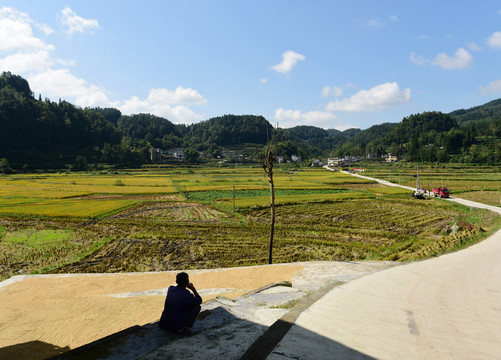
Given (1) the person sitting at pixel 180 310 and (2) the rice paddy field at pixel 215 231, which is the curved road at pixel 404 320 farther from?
(2) the rice paddy field at pixel 215 231

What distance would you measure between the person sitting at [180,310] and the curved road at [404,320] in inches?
81.7

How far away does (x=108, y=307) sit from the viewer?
10117 mm

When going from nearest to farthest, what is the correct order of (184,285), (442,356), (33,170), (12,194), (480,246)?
(442,356) < (184,285) < (480,246) < (12,194) < (33,170)

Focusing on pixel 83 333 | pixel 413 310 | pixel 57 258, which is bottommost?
pixel 57 258

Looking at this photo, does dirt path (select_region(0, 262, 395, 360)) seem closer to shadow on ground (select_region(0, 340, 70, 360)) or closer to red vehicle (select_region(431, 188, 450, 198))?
shadow on ground (select_region(0, 340, 70, 360))

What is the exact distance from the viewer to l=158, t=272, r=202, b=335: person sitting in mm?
6422

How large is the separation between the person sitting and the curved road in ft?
6.81


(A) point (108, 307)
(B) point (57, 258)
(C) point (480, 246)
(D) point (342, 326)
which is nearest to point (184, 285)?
(D) point (342, 326)

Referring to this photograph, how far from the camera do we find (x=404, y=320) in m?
7.50

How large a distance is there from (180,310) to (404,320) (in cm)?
551

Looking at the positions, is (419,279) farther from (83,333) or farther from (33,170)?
(33,170)

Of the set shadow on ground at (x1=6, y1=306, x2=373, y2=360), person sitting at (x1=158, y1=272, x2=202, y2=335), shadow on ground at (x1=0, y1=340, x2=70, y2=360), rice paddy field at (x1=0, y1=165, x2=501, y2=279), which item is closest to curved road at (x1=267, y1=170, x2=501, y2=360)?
shadow on ground at (x1=6, y1=306, x2=373, y2=360)

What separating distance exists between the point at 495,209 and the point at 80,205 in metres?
49.3

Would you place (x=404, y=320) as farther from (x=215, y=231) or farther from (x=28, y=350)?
(x=215, y=231)
